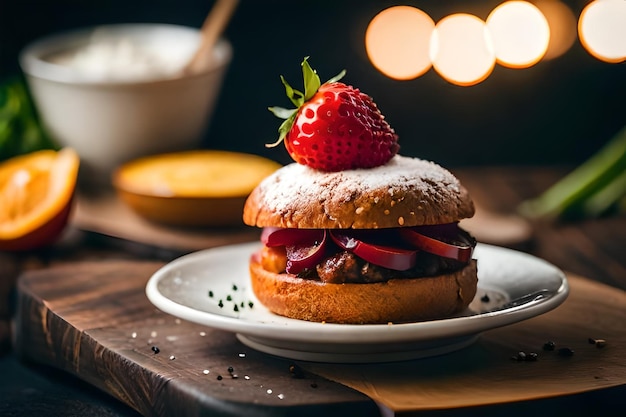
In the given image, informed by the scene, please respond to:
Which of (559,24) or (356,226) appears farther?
(559,24)

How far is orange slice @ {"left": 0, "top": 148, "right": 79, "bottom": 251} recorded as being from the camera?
3.92 metres

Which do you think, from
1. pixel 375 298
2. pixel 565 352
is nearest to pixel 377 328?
pixel 375 298

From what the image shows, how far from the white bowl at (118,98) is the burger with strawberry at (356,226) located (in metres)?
2.07

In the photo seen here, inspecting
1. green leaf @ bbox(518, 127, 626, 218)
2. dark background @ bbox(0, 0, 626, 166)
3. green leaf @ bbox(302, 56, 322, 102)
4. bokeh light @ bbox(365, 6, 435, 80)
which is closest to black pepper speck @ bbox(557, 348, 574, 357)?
green leaf @ bbox(302, 56, 322, 102)

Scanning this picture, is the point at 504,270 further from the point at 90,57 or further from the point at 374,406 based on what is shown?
the point at 90,57

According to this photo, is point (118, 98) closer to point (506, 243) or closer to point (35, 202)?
point (35, 202)

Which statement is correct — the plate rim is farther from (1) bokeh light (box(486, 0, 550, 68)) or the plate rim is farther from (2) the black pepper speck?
(1) bokeh light (box(486, 0, 550, 68))

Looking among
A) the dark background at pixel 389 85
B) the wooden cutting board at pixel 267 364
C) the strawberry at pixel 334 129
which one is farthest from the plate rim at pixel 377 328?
the dark background at pixel 389 85

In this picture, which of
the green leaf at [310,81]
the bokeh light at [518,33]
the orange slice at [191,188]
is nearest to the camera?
the green leaf at [310,81]

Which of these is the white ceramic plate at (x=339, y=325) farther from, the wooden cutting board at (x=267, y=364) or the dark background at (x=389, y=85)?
the dark background at (x=389, y=85)

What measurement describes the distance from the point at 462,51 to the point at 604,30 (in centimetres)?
88

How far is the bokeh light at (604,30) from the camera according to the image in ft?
19.6

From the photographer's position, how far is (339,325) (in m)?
2.34

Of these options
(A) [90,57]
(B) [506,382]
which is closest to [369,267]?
(B) [506,382]
